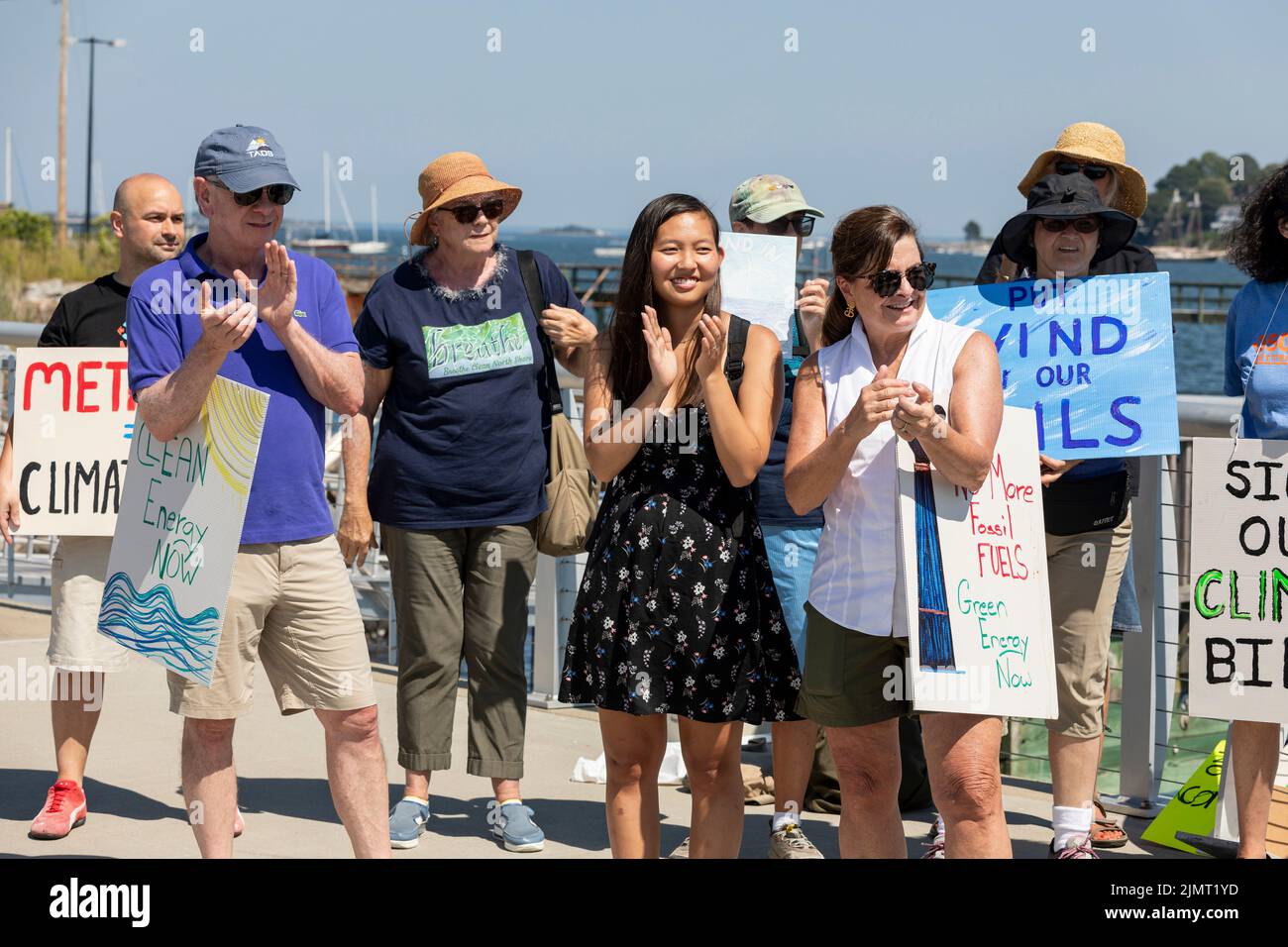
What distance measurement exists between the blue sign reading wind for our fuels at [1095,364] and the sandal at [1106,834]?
136 cm

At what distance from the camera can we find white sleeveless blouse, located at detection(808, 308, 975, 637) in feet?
13.1

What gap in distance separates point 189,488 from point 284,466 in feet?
0.81

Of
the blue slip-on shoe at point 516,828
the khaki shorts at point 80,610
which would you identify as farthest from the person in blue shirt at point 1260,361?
the khaki shorts at point 80,610

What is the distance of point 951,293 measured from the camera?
4961mm

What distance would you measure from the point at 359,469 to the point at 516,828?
51.1 inches

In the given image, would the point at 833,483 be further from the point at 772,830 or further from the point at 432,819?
the point at 432,819

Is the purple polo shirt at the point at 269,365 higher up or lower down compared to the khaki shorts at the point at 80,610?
higher up

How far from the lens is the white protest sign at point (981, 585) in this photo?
153 inches

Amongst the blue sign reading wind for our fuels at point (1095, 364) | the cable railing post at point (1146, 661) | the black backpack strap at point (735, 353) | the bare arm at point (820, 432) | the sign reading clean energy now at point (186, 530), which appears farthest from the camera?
the cable railing post at point (1146, 661)

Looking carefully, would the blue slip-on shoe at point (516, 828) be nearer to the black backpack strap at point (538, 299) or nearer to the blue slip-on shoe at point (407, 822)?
the blue slip-on shoe at point (407, 822)

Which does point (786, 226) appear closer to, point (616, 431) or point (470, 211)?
point (470, 211)

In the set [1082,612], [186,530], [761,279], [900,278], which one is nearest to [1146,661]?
[1082,612]

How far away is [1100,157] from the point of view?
17.2 ft
